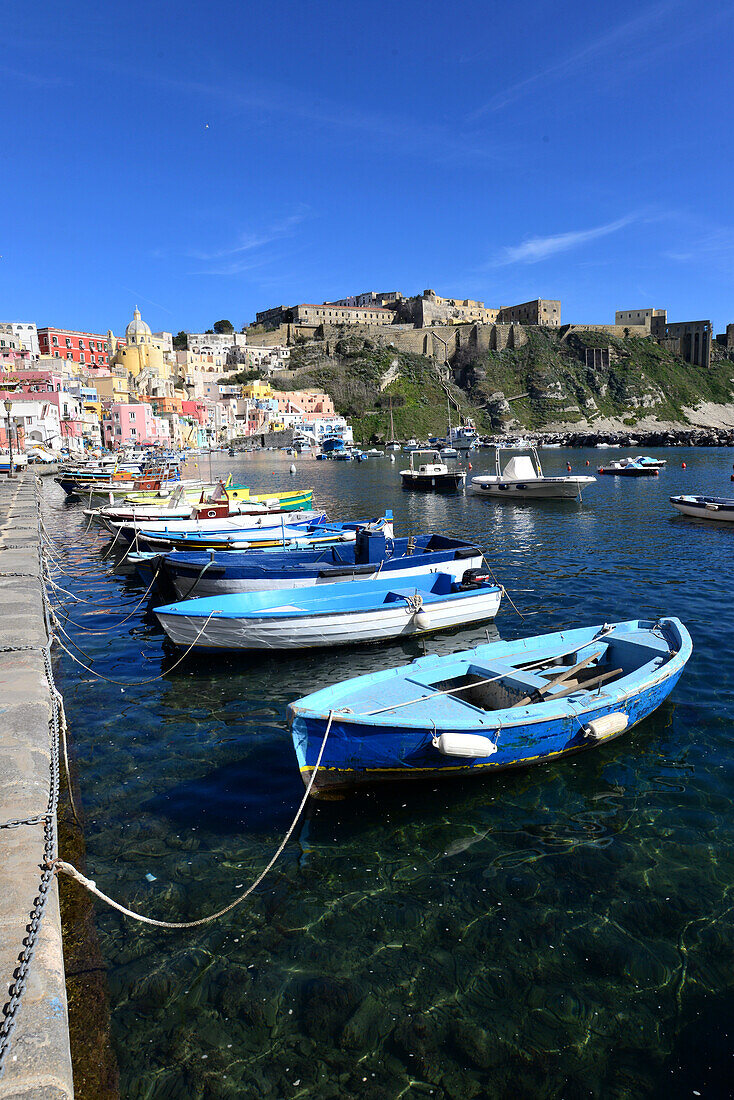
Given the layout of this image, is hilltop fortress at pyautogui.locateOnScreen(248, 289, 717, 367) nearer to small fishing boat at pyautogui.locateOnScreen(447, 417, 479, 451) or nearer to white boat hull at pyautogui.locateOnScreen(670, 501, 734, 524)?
small fishing boat at pyautogui.locateOnScreen(447, 417, 479, 451)

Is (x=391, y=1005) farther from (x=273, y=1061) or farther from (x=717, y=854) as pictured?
(x=717, y=854)

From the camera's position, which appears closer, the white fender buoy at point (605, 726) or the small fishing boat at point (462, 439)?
the white fender buoy at point (605, 726)

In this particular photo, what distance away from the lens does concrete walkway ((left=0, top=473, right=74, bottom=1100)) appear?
120 inches

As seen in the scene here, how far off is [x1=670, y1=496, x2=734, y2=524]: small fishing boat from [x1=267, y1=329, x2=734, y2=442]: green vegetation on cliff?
9544cm

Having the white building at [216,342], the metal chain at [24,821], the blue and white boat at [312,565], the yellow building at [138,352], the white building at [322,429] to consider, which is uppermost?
the white building at [216,342]

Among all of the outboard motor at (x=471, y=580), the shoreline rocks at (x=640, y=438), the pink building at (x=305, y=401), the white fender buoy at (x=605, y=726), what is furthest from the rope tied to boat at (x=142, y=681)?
the pink building at (x=305, y=401)

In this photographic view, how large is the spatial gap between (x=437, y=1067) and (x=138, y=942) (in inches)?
101

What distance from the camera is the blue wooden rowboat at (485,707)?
6461 mm

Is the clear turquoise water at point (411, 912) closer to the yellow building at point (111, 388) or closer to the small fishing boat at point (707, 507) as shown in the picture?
the small fishing boat at point (707, 507)

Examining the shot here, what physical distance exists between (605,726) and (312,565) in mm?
7891

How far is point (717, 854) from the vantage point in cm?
607

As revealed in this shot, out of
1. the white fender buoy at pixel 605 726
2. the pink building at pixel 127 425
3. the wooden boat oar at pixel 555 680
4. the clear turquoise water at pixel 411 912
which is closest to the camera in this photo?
the clear turquoise water at pixel 411 912

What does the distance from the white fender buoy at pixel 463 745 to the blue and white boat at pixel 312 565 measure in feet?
20.9

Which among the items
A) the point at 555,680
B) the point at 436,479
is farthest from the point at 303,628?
the point at 436,479
